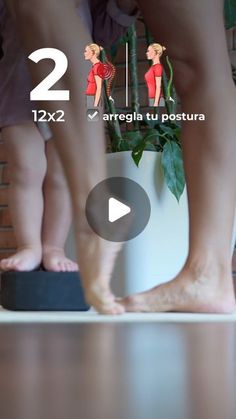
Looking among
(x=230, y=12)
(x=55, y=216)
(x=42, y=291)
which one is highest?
(x=230, y=12)

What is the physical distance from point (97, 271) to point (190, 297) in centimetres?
13

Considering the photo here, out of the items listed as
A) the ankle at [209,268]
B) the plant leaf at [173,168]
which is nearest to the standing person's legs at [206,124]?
the ankle at [209,268]

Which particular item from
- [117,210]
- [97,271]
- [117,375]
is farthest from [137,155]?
[117,375]

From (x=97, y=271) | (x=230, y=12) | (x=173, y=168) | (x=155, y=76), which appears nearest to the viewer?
(x=97, y=271)

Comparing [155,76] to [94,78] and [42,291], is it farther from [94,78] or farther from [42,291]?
[42,291]

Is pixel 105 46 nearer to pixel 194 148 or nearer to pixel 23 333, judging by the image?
pixel 194 148

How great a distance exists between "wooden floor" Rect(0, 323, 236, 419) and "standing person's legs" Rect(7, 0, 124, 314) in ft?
0.72

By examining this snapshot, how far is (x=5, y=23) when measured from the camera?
0.85 m

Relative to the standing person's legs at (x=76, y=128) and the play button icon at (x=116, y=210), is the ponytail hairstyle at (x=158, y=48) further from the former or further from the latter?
the play button icon at (x=116, y=210)

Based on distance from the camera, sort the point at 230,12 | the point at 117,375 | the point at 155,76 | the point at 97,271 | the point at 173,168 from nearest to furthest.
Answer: the point at 117,375, the point at 97,271, the point at 155,76, the point at 173,168, the point at 230,12

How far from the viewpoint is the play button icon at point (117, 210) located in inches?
30.3

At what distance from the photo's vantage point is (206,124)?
813 mm

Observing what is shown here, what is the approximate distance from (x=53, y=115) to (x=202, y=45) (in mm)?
230

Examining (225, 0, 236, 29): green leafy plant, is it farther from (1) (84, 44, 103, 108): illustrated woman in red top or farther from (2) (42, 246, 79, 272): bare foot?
(2) (42, 246, 79, 272): bare foot
